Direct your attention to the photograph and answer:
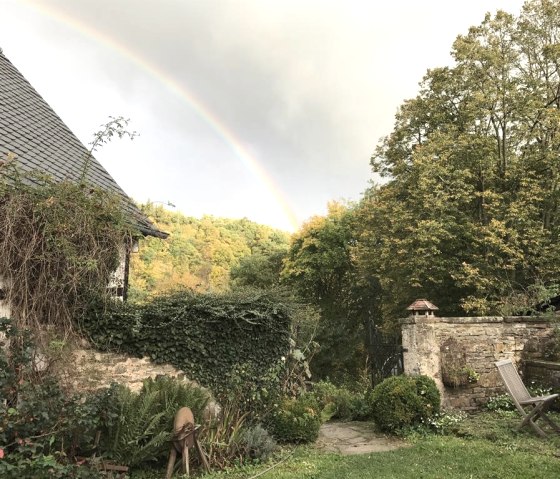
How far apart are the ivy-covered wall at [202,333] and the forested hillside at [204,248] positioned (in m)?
10.5

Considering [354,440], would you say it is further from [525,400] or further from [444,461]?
[525,400]

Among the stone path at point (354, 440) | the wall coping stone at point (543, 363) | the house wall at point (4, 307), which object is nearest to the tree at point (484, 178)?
the wall coping stone at point (543, 363)

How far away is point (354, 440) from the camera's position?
6438mm

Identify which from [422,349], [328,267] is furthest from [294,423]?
[328,267]

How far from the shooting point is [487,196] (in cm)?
1332

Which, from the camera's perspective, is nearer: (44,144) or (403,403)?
(403,403)

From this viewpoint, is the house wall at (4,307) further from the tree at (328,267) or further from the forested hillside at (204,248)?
the tree at (328,267)

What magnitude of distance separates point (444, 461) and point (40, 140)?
7731 mm

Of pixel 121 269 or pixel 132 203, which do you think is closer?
pixel 121 269

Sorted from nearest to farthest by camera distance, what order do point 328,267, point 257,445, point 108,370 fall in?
point 257,445 < point 108,370 < point 328,267

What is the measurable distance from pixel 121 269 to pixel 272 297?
235 centimetres

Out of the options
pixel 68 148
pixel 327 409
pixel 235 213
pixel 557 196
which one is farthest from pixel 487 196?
pixel 235 213

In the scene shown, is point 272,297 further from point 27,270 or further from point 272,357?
point 27,270

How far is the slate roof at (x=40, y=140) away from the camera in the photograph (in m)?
6.83
